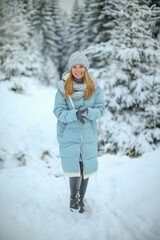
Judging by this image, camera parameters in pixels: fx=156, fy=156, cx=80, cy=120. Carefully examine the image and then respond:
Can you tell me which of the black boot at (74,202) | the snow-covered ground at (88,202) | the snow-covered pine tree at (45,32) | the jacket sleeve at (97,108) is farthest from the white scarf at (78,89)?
the snow-covered pine tree at (45,32)

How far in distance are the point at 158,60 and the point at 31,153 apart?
5.53 metres

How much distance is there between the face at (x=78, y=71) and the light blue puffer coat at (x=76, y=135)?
1.08 ft

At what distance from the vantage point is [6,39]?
1105 centimetres

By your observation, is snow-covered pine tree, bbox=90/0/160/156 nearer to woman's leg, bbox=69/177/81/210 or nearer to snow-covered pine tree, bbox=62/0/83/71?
woman's leg, bbox=69/177/81/210

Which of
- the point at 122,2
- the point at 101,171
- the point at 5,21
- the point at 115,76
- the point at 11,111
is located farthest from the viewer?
the point at 5,21

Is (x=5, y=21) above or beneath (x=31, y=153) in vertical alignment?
above

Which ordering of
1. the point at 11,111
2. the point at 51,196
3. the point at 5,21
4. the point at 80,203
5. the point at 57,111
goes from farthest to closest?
the point at 5,21
the point at 11,111
the point at 51,196
the point at 80,203
the point at 57,111

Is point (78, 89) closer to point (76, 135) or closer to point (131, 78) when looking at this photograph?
point (76, 135)

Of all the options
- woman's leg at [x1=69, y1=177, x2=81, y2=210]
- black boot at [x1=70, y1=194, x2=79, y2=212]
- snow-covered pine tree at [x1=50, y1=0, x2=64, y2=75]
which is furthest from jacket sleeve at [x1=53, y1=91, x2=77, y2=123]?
snow-covered pine tree at [x1=50, y1=0, x2=64, y2=75]

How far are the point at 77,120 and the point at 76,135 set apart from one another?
0.72 ft

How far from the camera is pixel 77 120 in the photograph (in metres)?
2.27

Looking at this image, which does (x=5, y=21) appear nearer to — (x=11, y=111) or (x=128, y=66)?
(x=11, y=111)

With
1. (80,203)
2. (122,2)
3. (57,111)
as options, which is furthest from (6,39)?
(80,203)

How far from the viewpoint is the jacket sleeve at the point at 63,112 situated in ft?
6.94
